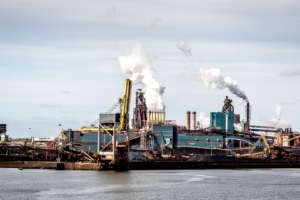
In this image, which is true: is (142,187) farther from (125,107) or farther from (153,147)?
(153,147)

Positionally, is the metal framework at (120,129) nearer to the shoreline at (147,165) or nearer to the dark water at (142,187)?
the shoreline at (147,165)

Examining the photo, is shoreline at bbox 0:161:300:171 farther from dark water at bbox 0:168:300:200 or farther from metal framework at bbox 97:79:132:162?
dark water at bbox 0:168:300:200

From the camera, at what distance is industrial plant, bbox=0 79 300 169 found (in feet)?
378

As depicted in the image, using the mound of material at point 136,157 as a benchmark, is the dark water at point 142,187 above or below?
below

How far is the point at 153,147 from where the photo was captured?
6688 inches

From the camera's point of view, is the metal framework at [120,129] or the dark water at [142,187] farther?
the metal framework at [120,129]

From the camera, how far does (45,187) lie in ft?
262

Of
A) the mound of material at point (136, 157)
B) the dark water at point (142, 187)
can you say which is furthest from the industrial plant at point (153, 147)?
the dark water at point (142, 187)

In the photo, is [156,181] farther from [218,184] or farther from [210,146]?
[210,146]

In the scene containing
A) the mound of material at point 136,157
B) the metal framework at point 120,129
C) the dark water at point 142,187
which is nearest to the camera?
the dark water at point 142,187

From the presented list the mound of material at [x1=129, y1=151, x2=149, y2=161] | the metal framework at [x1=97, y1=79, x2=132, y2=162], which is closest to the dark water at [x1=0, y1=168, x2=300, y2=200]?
the metal framework at [x1=97, y1=79, x2=132, y2=162]

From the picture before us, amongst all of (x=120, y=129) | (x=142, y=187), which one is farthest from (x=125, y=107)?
(x=142, y=187)

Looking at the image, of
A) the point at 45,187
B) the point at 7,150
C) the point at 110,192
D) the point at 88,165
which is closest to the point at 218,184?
the point at 110,192

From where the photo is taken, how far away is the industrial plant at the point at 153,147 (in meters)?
115
